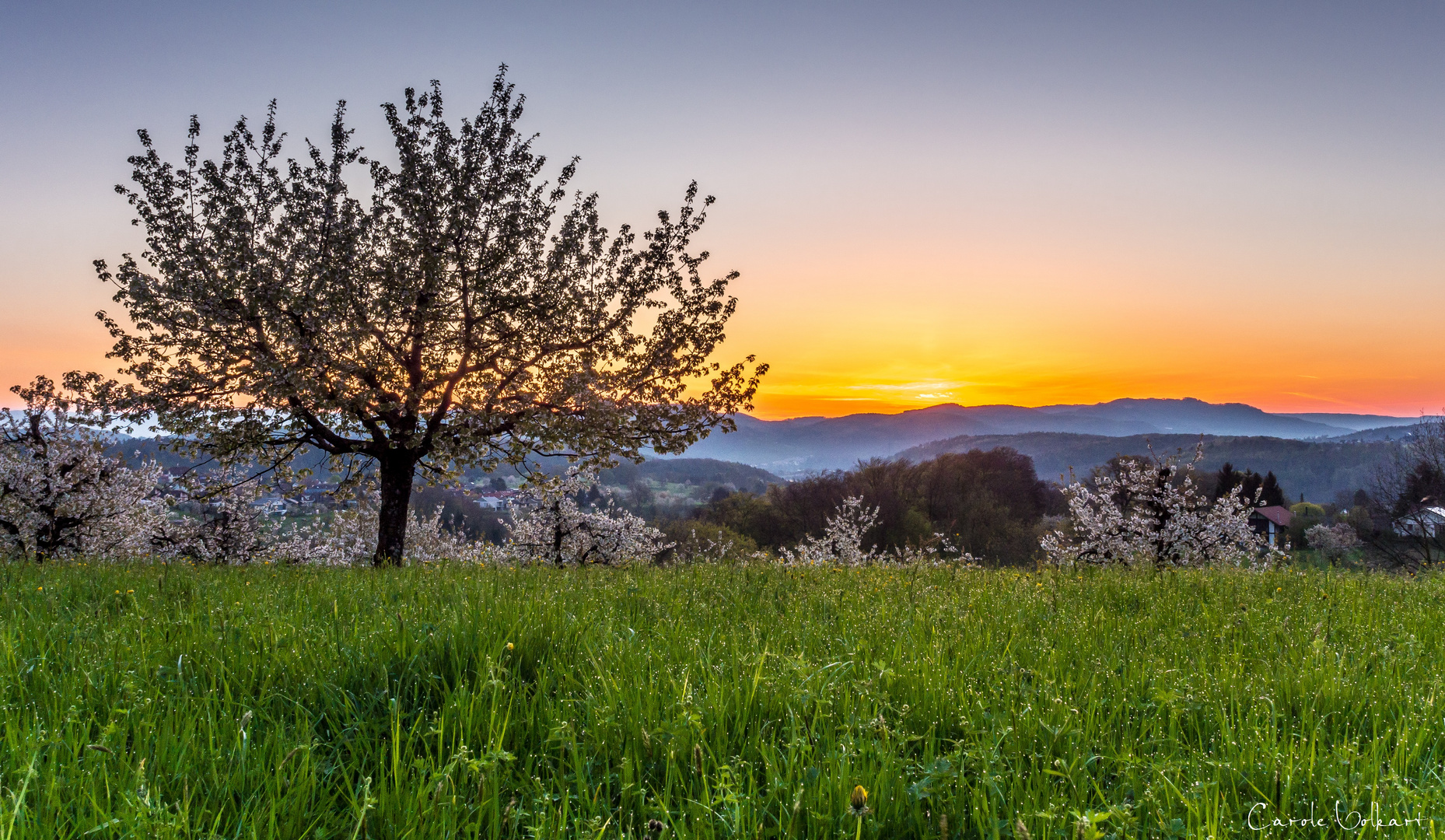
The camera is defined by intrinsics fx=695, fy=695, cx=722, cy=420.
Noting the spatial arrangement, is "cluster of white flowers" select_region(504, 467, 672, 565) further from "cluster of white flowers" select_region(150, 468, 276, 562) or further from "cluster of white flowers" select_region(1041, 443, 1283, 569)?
"cluster of white flowers" select_region(1041, 443, 1283, 569)

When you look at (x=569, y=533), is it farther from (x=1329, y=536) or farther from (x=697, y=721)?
(x=1329, y=536)

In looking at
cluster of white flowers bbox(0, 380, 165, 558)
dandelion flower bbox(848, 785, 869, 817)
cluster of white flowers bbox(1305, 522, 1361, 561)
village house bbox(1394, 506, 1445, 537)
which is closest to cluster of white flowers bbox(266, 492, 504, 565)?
cluster of white flowers bbox(0, 380, 165, 558)

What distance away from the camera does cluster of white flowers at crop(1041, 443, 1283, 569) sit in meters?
29.0

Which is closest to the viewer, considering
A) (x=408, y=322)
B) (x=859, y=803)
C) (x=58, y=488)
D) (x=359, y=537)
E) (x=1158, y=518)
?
(x=859, y=803)

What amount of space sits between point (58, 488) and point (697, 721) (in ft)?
138

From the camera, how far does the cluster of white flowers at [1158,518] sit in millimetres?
29047

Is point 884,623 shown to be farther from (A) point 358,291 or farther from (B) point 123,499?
(B) point 123,499

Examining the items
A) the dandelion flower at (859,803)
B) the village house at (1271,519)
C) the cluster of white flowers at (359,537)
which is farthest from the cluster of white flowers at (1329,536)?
the dandelion flower at (859,803)

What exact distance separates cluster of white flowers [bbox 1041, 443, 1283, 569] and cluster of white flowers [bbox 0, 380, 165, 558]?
42.5 m

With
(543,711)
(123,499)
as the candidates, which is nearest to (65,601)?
(543,711)

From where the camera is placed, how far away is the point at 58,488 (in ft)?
104

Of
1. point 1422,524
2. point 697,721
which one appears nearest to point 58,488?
point 697,721

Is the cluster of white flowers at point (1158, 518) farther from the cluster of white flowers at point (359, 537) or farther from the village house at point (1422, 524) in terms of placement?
the cluster of white flowers at point (359, 537)

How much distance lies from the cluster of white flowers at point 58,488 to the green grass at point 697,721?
34.2 metres
